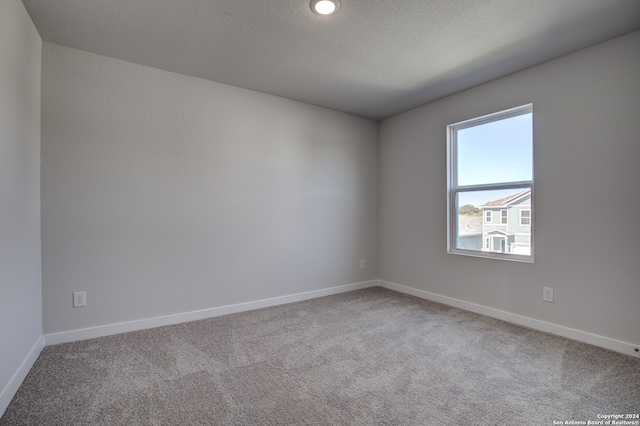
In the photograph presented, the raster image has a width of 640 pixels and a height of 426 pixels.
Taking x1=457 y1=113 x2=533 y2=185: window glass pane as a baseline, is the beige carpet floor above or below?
below

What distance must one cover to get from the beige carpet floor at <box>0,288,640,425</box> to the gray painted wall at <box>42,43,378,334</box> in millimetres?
476

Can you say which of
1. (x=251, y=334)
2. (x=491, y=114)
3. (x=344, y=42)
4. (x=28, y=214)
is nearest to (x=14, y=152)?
(x=28, y=214)

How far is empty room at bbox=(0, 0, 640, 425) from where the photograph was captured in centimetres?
180

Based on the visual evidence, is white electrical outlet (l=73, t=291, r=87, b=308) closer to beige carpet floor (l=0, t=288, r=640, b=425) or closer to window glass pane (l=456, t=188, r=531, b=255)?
beige carpet floor (l=0, t=288, r=640, b=425)

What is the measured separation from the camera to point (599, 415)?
1.59 meters

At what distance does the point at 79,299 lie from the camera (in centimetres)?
250

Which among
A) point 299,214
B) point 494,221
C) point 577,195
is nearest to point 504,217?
point 494,221

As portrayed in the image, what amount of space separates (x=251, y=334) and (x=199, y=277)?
32.9 inches

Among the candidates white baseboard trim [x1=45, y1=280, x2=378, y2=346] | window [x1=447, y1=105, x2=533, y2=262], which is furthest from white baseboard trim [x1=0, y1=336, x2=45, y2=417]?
window [x1=447, y1=105, x2=533, y2=262]

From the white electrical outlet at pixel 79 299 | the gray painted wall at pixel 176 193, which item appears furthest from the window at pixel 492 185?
the white electrical outlet at pixel 79 299

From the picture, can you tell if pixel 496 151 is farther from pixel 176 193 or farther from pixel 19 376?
pixel 19 376

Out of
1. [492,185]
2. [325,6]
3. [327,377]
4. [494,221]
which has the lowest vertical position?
[327,377]

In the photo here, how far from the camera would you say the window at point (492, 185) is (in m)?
2.88

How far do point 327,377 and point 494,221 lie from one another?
91.5 inches
